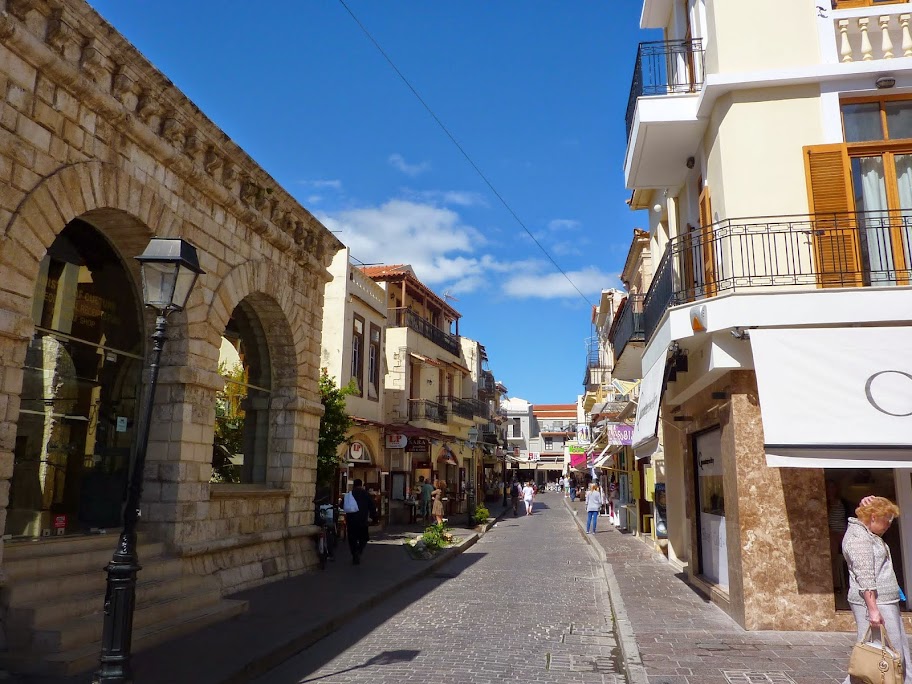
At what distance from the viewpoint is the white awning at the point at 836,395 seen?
23.8ft

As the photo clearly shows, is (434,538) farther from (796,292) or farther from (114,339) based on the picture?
(796,292)

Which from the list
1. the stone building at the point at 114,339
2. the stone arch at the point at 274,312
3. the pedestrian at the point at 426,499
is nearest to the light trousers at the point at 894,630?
the stone building at the point at 114,339

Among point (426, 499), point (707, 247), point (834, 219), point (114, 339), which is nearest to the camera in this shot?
point (834, 219)

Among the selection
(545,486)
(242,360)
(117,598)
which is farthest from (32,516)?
(545,486)

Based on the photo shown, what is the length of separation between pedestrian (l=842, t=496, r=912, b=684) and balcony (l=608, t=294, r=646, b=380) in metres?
8.54

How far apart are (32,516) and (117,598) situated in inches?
132

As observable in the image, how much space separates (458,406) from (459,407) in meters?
0.14

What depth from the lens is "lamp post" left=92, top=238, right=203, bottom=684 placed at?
192 inches

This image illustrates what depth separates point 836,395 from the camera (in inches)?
298

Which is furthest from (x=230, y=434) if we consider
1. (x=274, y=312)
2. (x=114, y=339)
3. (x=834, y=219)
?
(x=834, y=219)

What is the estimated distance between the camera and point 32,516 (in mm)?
7562

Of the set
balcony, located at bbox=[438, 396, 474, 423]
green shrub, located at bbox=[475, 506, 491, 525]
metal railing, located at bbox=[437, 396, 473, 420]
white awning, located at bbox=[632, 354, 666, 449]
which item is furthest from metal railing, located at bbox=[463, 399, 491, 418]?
white awning, located at bbox=[632, 354, 666, 449]

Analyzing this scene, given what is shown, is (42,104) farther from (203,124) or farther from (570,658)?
(570,658)

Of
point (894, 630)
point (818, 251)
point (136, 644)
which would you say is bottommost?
point (136, 644)
